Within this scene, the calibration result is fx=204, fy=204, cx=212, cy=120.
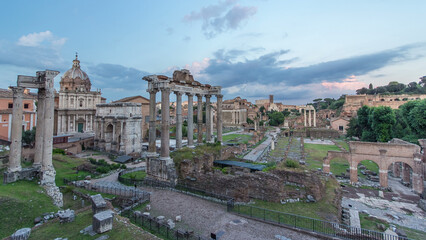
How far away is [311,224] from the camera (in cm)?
1083

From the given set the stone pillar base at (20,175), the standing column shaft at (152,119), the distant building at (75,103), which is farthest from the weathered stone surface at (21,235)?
the distant building at (75,103)

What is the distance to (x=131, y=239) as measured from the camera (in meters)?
7.68

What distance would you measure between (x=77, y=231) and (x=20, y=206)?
5.11 m

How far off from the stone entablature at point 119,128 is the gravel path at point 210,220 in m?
24.1

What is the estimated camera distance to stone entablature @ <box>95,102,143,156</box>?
36281 mm

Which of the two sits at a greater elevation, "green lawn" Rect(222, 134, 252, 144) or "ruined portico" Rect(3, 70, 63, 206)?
"ruined portico" Rect(3, 70, 63, 206)

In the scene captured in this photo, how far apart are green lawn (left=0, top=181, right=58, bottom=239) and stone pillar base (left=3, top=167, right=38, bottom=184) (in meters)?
1.21

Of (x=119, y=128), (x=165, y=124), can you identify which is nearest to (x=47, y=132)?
(x=165, y=124)

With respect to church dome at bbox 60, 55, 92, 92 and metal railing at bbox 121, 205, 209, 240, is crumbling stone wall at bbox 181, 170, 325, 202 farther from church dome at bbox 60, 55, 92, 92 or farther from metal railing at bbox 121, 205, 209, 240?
church dome at bbox 60, 55, 92, 92

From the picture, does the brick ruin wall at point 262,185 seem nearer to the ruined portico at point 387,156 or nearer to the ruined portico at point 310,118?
the ruined portico at point 387,156

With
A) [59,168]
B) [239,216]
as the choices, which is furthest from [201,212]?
[59,168]

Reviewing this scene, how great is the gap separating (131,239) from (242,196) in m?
8.14

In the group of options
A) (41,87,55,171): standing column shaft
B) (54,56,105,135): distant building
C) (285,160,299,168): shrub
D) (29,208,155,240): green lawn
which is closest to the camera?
(29,208,155,240): green lawn

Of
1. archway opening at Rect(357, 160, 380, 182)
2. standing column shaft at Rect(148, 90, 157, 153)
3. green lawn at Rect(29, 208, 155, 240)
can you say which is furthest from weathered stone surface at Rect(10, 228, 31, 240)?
archway opening at Rect(357, 160, 380, 182)
